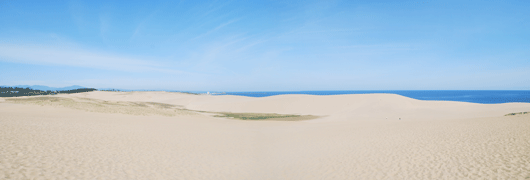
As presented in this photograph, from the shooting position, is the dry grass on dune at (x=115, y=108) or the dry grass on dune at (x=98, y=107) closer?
the dry grass on dune at (x=98, y=107)

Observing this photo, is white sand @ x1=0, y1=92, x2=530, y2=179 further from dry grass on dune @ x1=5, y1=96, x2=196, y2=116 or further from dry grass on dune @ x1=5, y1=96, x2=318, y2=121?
dry grass on dune @ x1=5, y1=96, x2=318, y2=121

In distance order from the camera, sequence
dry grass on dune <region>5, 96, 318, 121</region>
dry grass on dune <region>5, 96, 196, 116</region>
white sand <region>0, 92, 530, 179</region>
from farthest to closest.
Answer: dry grass on dune <region>5, 96, 318, 121</region> < dry grass on dune <region>5, 96, 196, 116</region> < white sand <region>0, 92, 530, 179</region>

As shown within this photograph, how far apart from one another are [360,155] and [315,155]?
221 centimetres

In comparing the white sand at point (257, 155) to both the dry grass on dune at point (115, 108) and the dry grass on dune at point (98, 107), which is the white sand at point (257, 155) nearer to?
the dry grass on dune at point (98, 107)

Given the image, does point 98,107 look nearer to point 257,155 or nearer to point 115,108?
point 115,108

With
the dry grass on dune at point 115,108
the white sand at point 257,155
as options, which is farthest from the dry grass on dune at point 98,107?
the white sand at point 257,155

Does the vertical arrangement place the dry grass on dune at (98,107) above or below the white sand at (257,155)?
above

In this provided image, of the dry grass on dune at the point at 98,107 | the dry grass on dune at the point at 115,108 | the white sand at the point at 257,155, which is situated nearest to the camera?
the white sand at the point at 257,155

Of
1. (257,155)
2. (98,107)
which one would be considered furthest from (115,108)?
(257,155)

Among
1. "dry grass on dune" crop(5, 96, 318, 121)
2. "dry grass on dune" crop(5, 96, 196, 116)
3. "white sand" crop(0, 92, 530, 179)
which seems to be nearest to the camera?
"white sand" crop(0, 92, 530, 179)

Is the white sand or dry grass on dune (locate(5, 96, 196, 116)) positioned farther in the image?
dry grass on dune (locate(5, 96, 196, 116))

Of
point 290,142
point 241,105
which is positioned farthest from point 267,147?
point 241,105

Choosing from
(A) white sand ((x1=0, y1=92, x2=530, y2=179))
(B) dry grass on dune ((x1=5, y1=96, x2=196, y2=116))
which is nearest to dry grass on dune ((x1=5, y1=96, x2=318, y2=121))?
(B) dry grass on dune ((x1=5, y1=96, x2=196, y2=116))

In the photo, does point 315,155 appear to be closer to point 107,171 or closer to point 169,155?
point 169,155
